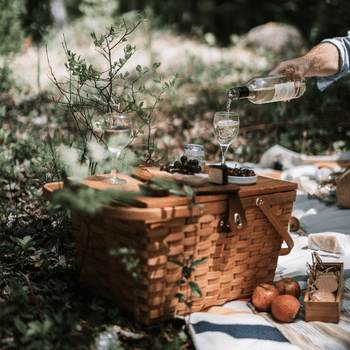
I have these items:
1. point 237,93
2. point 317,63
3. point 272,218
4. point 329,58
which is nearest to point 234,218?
point 272,218

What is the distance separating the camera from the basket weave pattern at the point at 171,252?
4.36 ft

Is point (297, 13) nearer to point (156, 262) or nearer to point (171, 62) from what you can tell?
point (171, 62)

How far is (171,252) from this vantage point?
4.51ft

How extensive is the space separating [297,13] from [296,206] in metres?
8.37

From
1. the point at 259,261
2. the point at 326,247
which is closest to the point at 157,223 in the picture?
the point at 259,261

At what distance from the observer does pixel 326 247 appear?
2.11 metres

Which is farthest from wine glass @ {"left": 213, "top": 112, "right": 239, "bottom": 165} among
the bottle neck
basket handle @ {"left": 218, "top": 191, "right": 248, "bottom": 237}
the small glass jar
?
basket handle @ {"left": 218, "top": 191, "right": 248, "bottom": 237}

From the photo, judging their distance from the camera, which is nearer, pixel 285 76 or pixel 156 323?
pixel 156 323

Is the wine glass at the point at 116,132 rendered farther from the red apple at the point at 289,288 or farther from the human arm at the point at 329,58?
the human arm at the point at 329,58

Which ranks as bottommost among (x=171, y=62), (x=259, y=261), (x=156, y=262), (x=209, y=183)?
(x=259, y=261)

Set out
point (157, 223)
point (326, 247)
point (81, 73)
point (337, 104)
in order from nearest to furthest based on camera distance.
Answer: point (157, 223)
point (81, 73)
point (326, 247)
point (337, 104)

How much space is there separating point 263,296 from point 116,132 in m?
0.88

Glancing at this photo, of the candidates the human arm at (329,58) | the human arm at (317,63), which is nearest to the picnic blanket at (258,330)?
the human arm at (317,63)

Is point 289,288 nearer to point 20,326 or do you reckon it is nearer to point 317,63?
point 20,326
